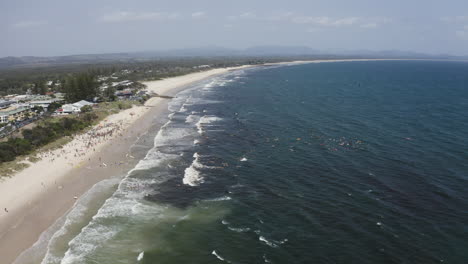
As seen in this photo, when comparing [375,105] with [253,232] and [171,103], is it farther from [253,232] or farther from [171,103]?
[253,232]

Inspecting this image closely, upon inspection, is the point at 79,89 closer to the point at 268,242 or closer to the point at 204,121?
the point at 204,121

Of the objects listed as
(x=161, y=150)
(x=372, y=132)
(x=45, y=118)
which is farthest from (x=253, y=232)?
(x=45, y=118)

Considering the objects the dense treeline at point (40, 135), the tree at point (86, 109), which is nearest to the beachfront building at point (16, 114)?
the dense treeline at point (40, 135)

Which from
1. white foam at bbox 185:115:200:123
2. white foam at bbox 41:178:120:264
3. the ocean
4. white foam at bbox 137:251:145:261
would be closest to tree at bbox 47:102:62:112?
the ocean

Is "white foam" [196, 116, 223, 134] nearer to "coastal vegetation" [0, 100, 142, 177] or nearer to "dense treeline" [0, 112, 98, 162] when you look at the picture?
"coastal vegetation" [0, 100, 142, 177]

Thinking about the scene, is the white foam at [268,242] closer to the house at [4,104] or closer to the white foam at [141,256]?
the white foam at [141,256]

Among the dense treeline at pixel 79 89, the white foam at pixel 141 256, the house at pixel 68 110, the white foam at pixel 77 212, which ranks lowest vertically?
the white foam at pixel 141 256
